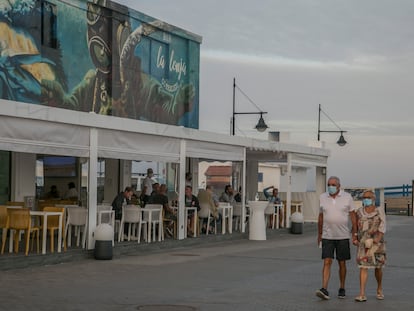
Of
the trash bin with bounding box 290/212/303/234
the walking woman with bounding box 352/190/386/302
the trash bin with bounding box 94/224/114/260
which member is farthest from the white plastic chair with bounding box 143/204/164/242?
the walking woman with bounding box 352/190/386/302

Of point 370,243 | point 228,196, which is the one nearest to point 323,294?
point 370,243

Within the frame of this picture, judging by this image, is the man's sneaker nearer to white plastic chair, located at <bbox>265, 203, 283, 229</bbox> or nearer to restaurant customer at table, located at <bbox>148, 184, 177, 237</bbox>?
restaurant customer at table, located at <bbox>148, 184, 177, 237</bbox>

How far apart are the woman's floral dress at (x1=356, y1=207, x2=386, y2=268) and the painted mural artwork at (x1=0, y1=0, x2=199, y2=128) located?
38.5ft

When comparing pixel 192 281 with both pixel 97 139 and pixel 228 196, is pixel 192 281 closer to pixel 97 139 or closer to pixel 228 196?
pixel 97 139

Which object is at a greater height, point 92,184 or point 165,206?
point 92,184

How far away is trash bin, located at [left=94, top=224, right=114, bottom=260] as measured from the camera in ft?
Answer: 54.7

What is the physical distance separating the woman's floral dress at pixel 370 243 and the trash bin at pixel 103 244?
6725 millimetres

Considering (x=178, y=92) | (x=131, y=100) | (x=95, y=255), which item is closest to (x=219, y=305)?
(x=95, y=255)

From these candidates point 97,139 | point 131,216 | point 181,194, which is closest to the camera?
point 97,139

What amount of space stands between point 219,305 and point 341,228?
7.05ft

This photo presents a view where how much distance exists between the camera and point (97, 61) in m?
24.6

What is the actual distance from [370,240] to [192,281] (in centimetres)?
338

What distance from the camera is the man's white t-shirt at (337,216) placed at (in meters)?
11.5

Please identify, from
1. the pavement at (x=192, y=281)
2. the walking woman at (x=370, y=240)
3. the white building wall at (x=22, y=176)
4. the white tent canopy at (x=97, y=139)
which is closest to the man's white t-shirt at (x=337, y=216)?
the walking woman at (x=370, y=240)
